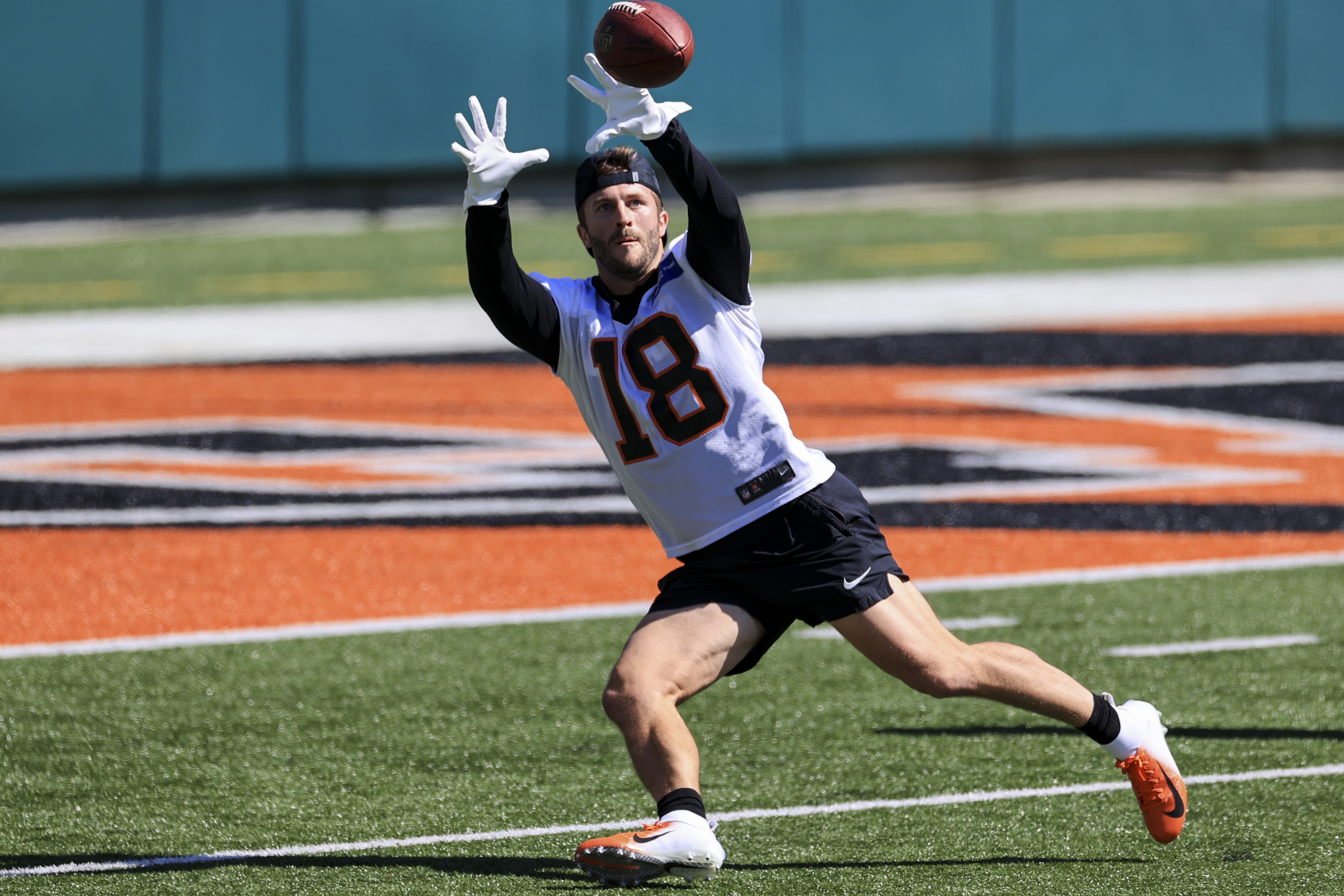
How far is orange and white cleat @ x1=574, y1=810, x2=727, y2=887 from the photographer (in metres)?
4.23

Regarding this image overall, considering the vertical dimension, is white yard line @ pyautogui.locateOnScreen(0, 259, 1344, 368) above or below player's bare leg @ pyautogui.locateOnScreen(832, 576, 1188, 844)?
below

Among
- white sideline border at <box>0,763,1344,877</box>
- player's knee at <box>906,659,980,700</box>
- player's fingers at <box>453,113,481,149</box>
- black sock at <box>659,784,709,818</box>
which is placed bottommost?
white sideline border at <box>0,763,1344,877</box>

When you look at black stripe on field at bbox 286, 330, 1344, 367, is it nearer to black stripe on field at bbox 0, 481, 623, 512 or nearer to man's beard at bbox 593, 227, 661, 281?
black stripe on field at bbox 0, 481, 623, 512

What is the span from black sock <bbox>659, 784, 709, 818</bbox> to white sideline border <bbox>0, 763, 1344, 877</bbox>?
717 mm

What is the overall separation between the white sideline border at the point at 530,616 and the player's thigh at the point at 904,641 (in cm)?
276

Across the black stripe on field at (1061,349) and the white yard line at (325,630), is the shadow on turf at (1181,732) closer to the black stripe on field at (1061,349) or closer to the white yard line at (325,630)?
the white yard line at (325,630)

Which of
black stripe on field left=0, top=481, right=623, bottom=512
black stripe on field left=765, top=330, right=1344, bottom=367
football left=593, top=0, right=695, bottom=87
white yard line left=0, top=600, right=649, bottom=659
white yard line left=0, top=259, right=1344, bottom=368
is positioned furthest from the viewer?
white yard line left=0, top=259, right=1344, bottom=368

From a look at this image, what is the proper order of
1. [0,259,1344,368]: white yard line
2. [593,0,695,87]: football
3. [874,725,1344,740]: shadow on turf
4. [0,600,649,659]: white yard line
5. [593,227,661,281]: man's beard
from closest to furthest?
[593,227,661,281]: man's beard, [593,0,695,87]: football, [874,725,1344,740]: shadow on turf, [0,600,649,659]: white yard line, [0,259,1344,368]: white yard line

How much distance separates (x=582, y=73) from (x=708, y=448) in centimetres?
1496

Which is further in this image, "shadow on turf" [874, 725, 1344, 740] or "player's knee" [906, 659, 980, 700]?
"shadow on turf" [874, 725, 1344, 740]

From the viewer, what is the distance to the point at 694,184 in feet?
15.2

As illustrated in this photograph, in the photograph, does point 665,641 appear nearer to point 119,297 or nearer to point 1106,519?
point 1106,519

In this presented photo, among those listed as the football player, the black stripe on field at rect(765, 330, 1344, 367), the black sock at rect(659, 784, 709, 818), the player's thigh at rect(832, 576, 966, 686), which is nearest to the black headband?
the football player

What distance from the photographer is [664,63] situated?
195 inches
